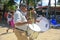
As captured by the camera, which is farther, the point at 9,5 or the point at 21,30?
the point at 9,5

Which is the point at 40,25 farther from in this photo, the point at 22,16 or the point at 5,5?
the point at 5,5

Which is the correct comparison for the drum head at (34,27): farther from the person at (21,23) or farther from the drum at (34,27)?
the person at (21,23)

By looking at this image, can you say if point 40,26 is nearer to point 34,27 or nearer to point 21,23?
point 34,27

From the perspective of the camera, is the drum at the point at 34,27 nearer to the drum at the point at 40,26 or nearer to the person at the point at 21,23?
the drum at the point at 40,26

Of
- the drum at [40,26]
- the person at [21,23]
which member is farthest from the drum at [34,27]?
the person at [21,23]

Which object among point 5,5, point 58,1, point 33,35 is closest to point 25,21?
point 33,35

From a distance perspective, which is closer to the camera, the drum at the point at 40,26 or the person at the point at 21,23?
the person at the point at 21,23

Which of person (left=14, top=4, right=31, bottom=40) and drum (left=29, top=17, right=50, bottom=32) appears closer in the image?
person (left=14, top=4, right=31, bottom=40)

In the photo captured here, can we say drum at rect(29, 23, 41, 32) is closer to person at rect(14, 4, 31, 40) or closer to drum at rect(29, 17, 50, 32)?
drum at rect(29, 17, 50, 32)

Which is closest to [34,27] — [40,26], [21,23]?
[40,26]

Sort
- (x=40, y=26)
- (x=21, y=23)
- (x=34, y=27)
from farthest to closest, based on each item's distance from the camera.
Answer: (x=40, y=26) → (x=34, y=27) → (x=21, y=23)

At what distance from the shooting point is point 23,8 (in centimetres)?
515

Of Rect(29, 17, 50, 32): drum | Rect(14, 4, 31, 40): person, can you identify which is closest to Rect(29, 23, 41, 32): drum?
Rect(29, 17, 50, 32): drum

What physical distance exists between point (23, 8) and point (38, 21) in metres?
0.58
